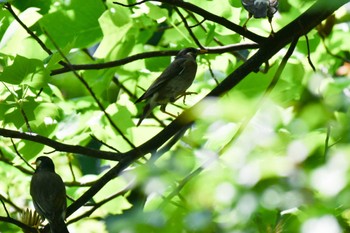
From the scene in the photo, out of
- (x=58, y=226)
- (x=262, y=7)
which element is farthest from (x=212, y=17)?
(x=58, y=226)

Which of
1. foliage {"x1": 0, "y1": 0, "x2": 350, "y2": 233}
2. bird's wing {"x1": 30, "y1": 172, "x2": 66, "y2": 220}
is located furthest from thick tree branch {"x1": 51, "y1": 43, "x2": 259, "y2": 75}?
bird's wing {"x1": 30, "y1": 172, "x2": 66, "y2": 220}

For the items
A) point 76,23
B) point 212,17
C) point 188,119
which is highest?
point 76,23

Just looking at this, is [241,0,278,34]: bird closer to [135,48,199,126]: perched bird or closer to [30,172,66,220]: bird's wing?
[135,48,199,126]: perched bird

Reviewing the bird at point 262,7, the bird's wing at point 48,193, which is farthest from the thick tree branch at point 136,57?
the bird's wing at point 48,193

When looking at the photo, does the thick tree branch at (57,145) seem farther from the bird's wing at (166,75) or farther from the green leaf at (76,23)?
the green leaf at (76,23)

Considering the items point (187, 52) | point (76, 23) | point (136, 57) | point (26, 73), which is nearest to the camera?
point (26, 73)

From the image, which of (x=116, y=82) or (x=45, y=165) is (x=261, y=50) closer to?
(x=116, y=82)

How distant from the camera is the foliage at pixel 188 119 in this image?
4.10 feet

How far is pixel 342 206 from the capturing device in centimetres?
118

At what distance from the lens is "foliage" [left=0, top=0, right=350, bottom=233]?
125 cm

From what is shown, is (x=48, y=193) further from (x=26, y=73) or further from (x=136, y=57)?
(x=26, y=73)

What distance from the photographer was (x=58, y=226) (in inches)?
130

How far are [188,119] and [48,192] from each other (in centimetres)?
187

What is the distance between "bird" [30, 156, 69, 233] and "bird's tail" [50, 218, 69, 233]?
0.06 feet
